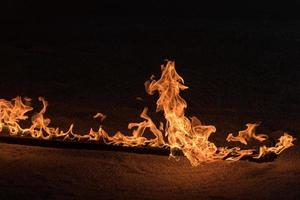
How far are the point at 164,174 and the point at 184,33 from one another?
27.0 feet

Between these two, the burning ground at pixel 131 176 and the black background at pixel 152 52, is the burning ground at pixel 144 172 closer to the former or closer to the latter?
the burning ground at pixel 131 176

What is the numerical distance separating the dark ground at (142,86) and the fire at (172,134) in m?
0.13

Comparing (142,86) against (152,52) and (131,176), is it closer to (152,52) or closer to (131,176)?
(152,52)

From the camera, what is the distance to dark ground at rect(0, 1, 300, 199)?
5582 mm

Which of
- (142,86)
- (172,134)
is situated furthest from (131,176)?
(142,86)

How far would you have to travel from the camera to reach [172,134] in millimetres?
6031

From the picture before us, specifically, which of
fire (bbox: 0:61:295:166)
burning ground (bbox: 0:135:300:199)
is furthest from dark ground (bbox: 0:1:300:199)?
fire (bbox: 0:61:295:166)

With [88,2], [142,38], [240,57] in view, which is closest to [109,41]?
[142,38]

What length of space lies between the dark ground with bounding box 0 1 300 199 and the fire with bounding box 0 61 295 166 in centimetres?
13

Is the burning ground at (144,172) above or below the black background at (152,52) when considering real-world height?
below

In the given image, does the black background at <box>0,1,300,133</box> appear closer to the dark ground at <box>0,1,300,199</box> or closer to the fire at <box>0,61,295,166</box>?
the dark ground at <box>0,1,300,199</box>

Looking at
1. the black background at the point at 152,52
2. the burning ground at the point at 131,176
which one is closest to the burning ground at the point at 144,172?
the burning ground at the point at 131,176

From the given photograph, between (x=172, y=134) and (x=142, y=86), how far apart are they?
3.12 meters

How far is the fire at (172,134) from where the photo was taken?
598 centimetres
